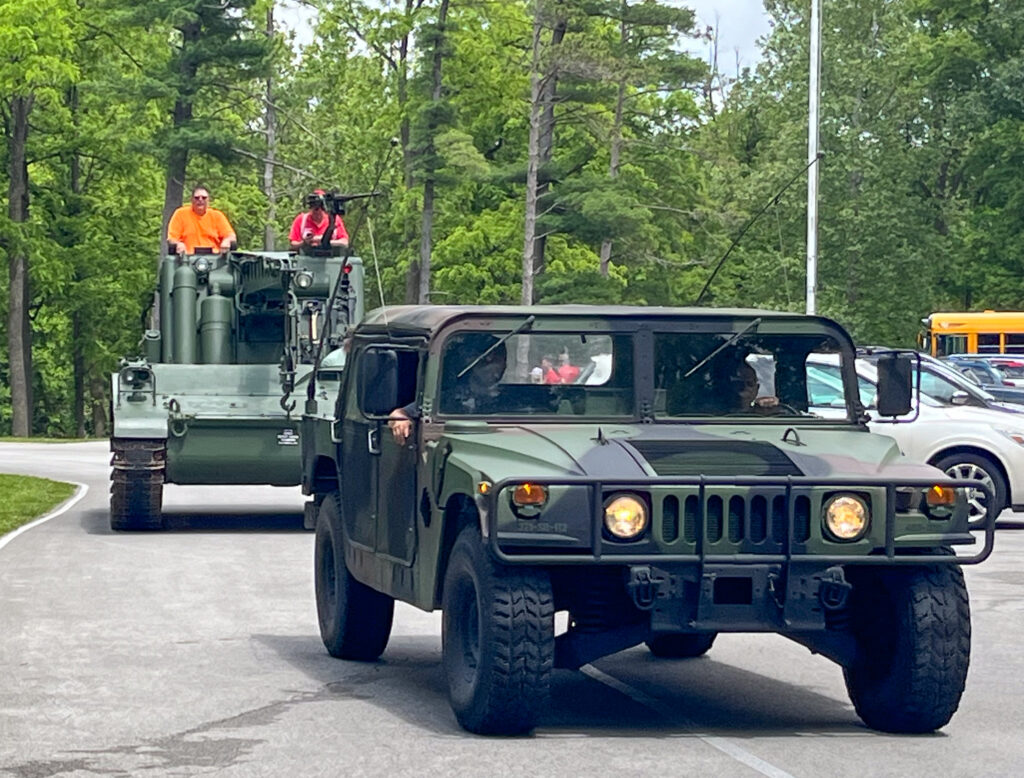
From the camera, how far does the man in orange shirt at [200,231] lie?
23.9 meters

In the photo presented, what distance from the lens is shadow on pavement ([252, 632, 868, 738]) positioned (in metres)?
9.38

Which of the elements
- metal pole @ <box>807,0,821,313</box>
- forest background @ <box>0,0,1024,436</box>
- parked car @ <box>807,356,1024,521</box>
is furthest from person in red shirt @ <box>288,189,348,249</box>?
forest background @ <box>0,0,1024,436</box>

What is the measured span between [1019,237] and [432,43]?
20.0 meters

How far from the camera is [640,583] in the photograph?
866cm

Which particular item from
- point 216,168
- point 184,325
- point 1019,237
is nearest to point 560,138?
point 216,168

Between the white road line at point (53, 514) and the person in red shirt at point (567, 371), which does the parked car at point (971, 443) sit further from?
the person in red shirt at point (567, 371)

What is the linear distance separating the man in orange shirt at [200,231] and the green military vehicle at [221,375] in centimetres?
20

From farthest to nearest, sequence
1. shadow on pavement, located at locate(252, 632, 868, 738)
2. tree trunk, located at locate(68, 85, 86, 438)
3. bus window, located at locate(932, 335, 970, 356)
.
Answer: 1. tree trunk, located at locate(68, 85, 86, 438)
2. bus window, located at locate(932, 335, 970, 356)
3. shadow on pavement, located at locate(252, 632, 868, 738)

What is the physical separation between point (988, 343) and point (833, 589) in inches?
1976

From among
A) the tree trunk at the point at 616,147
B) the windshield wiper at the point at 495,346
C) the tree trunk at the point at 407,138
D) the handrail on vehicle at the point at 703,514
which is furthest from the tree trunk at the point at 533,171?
the handrail on vehicle at the point at 703,514

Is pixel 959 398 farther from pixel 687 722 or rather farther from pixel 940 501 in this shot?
pixel 940 501

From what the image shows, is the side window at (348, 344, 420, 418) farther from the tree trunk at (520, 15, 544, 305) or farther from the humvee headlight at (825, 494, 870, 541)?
the tree trunk at (520, 15, 544, 305)

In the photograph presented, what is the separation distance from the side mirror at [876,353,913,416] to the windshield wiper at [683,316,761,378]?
67 centimetres

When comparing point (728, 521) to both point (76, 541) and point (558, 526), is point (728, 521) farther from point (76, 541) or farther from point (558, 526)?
point (76, 541)
